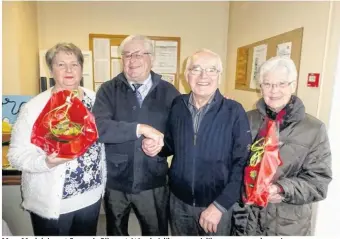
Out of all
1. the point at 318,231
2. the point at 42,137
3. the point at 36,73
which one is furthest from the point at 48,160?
the point at 36,73

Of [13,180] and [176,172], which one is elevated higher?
[176,172]

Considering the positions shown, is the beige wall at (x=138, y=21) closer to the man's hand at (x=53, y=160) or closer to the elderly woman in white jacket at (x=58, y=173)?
the elderly woman in white jacket at (x=58, y=173)

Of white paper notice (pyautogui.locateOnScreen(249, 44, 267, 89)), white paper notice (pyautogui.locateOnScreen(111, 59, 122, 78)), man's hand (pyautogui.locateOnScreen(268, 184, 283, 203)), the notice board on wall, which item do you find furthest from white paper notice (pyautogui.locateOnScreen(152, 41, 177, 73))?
man's hand (pyautogui.locateOnScreen(268, 184, 283, 203))

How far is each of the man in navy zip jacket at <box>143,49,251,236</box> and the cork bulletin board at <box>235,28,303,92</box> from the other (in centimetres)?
58

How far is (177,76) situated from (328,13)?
194 cm

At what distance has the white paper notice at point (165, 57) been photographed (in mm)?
2977

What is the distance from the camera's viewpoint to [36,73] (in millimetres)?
2736

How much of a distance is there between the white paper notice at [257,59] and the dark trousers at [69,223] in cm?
156

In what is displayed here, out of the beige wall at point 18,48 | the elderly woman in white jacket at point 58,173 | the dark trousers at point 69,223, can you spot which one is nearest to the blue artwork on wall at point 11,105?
the beige wall at point 18,48

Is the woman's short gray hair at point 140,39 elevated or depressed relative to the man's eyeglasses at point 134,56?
elevated

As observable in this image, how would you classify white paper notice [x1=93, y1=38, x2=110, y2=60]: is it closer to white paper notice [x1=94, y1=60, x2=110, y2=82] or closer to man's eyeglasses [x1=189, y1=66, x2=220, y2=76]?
white paper notice [x1=94, y1=60, x2=110, y2=82]

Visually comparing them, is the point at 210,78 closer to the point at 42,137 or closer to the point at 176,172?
the point at 176,172

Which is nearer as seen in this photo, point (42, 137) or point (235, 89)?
point (42, 137)

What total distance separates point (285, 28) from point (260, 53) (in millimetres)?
373
